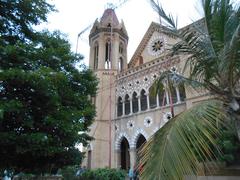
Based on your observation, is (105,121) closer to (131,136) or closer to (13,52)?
(131,136)

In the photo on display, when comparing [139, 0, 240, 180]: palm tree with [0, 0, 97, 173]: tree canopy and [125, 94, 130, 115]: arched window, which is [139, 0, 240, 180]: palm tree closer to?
[0, 0, 97, 173]: tree canopy

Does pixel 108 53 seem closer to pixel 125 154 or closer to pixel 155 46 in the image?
pixel 155 46

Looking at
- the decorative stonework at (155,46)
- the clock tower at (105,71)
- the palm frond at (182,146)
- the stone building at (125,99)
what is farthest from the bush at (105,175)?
the decorative stonework at (155,46)

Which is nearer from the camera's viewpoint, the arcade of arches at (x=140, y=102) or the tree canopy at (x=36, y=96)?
the tree canopy at (x=36, y=96)

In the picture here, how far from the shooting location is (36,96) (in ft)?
21.1

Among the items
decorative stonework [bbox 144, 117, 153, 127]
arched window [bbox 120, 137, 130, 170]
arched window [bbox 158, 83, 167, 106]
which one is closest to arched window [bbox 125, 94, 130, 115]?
decorative stonework [bbox 144, 117, 153, 127]

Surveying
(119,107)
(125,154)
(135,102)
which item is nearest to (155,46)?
(135,102)

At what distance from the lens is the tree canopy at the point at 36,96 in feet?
19.7

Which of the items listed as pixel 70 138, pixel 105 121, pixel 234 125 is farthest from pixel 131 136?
pixel 234 125

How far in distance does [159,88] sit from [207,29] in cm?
162

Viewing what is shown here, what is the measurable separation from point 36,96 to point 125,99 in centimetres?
1609

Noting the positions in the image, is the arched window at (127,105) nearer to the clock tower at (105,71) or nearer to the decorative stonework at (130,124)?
the decorative stonework at (130,124)

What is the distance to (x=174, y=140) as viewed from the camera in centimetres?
308

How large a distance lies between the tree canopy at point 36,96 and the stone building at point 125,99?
35.2 ft
